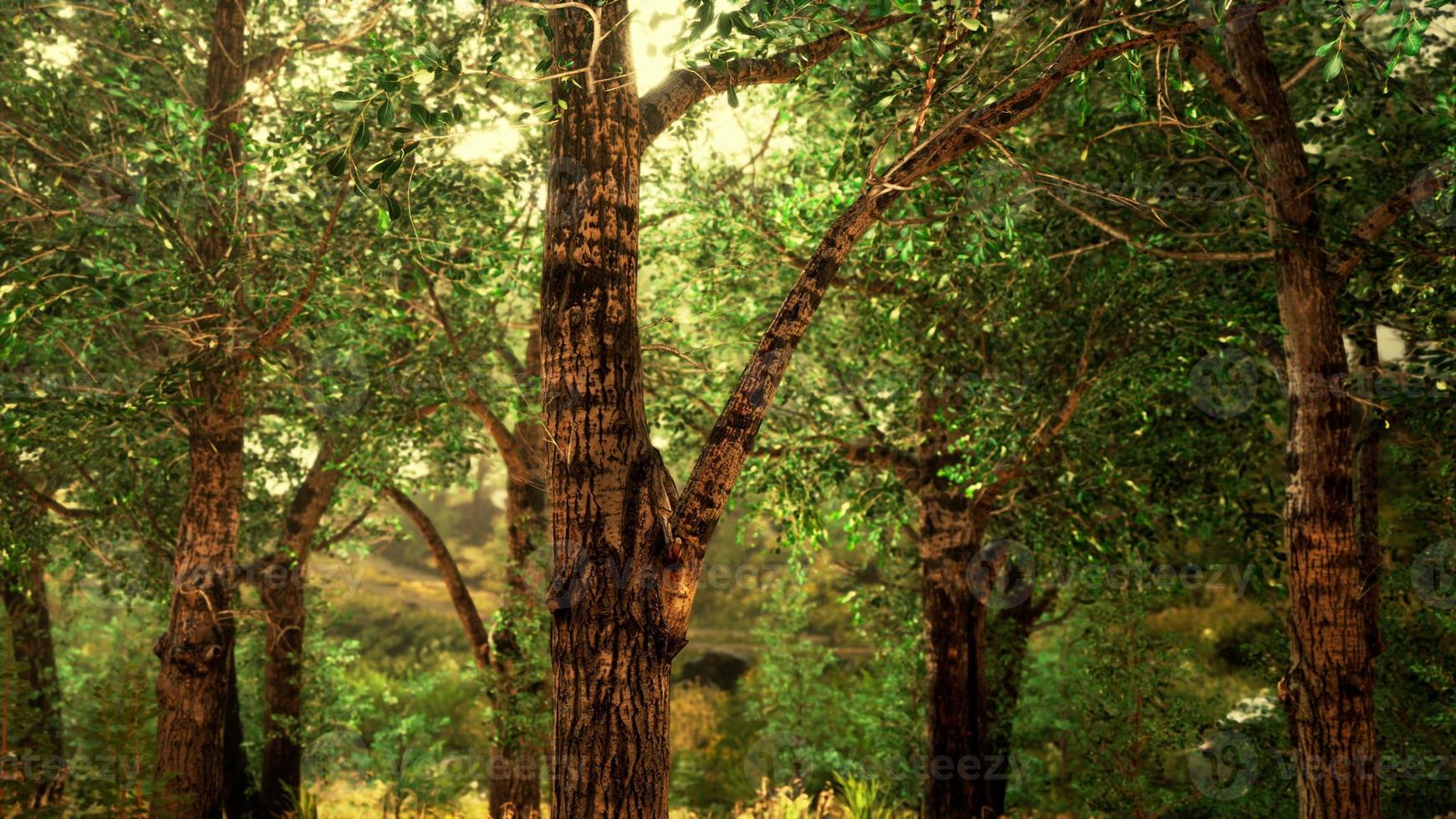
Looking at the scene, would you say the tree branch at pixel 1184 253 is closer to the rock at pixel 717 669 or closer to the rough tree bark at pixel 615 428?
the rough tree bark at pixel 615 428

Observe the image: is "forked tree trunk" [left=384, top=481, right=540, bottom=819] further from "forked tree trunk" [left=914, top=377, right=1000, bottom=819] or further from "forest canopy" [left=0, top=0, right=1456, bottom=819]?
"forked tree trunk" [left=914, top=377, right=1000, bottom=819]

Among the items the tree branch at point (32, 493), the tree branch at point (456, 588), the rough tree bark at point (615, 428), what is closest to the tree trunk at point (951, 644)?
the tree branch at point (456, 588)

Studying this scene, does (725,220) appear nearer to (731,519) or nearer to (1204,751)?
(1204,751)

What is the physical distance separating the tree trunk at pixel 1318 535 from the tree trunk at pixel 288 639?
11.0m

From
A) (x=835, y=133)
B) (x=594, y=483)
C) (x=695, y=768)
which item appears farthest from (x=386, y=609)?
(x=594, y=483)

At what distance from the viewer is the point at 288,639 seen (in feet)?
42.4

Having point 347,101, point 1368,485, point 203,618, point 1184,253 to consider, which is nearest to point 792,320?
point 347,101

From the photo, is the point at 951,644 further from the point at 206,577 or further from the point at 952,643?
the point at 206,577

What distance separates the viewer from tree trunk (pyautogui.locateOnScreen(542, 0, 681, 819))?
4465mm

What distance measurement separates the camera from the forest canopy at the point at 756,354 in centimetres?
492

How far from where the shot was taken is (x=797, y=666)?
17.4 meters

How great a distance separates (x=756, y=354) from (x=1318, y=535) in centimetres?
538

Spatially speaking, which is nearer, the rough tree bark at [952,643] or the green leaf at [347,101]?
the green leaf at [347,101]

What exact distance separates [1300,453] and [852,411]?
4971mm
